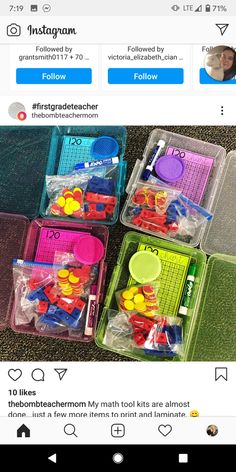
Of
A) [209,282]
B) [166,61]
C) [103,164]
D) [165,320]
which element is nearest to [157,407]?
[165,320]

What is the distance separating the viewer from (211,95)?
2.87ft

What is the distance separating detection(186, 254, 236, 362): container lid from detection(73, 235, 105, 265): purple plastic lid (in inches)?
10.1

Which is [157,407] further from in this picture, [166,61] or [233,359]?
[166,61]

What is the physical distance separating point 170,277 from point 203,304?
0.10 m

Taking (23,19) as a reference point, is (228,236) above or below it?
below

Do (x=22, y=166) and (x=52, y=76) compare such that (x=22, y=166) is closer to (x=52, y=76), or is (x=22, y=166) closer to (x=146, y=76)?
(x=52, y=76)

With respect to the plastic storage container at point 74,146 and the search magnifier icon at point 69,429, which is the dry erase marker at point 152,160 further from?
the search magnifier icon at point 69,429

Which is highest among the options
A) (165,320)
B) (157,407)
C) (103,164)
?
(103,164)

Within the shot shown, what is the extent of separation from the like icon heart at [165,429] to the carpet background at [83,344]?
0.64ft

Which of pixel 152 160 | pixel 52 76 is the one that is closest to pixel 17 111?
pixel 52 76

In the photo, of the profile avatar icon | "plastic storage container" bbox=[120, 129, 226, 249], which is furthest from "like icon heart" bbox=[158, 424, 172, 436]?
the profile avatar icon

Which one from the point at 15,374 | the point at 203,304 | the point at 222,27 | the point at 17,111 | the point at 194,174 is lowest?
the point at 15,374

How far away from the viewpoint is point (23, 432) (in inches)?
33.9

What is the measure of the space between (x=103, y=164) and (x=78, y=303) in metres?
0.33
